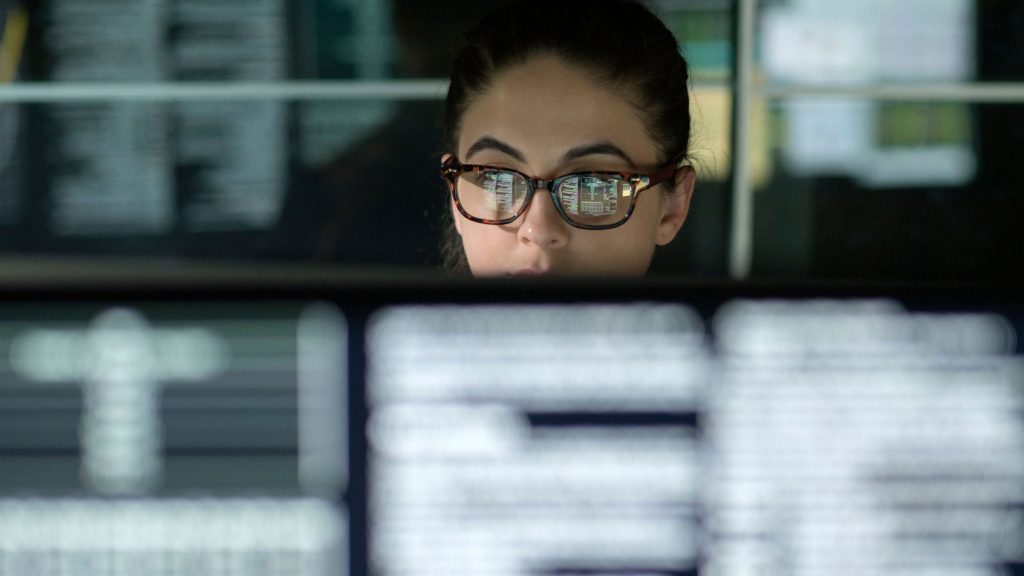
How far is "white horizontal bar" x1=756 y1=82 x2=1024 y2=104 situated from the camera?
277 cm

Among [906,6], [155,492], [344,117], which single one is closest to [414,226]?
[344,117]

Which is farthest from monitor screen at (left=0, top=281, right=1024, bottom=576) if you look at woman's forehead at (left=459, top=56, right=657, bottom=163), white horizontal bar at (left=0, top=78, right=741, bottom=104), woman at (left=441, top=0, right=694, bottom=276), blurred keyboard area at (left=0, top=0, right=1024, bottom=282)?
white horizontal bar at (left=0, top=78, right=741, bottom=104)

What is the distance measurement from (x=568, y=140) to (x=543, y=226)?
11 centimetres

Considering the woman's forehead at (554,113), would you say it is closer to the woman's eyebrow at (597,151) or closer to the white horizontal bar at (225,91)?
the woman's eyebrow at (597,151)

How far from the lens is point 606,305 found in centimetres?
38

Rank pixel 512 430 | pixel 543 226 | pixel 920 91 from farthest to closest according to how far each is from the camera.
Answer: pixel 920 91, pixel 543 226, pixel 512 430

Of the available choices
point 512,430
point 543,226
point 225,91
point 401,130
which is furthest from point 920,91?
point 512,430

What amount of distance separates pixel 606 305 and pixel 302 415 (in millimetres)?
126

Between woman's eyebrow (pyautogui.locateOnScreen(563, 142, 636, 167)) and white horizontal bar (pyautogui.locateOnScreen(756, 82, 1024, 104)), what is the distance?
2.04m

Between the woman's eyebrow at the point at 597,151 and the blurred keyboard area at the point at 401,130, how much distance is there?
6.15 feet

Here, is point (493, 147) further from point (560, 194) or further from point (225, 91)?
point (225, 91)

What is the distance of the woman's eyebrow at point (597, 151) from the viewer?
0.84 meters

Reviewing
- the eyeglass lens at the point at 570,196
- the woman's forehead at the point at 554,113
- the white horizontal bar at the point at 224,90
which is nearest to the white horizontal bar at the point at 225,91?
the white horizontal bar at the point at 224,90

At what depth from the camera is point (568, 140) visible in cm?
86
